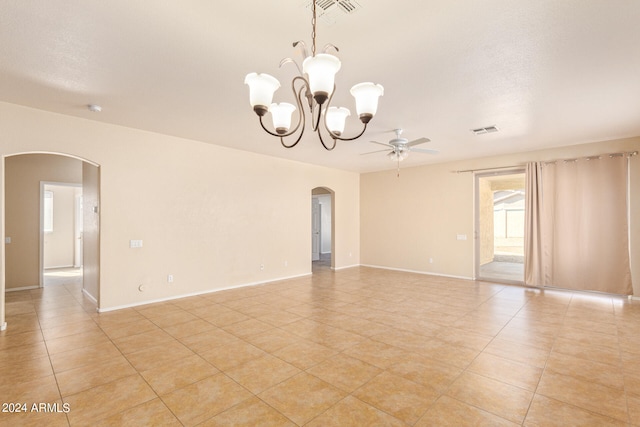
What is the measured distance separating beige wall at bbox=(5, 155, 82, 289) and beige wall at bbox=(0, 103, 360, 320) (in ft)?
10.3

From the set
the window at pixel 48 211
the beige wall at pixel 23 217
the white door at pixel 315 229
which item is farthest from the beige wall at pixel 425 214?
the window at pixel 48 211

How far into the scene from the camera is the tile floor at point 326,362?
82.9 inches

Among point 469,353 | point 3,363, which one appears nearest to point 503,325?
point 469,353

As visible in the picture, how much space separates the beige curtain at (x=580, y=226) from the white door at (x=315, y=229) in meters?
6.26

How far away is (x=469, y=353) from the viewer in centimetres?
304

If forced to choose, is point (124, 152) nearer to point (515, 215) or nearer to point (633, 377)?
point (633, 377)

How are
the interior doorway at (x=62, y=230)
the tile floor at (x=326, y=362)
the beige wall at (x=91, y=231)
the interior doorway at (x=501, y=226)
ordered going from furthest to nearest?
the interior doorway at (x=62, y=230)
the interior doorway at (x=501, y=226)
the beige wall at (x=91, y=231)
the tile floor at (x=326, y=362)

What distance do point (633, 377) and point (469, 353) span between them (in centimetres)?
129

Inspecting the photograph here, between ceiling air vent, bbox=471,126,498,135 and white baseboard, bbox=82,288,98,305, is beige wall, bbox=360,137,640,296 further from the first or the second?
white baseboard, bbox=82,288,98,305

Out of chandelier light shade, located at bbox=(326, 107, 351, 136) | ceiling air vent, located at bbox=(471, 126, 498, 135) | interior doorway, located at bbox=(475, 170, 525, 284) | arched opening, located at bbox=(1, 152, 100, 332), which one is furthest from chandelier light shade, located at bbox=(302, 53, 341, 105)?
interior doorway, located at bbox=(475, 170, 525, 284)

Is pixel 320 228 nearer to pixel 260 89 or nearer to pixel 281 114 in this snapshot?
pixel 281 114

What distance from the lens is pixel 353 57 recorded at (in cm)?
256

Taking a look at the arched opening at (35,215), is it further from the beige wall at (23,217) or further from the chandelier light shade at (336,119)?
the chandelier light shade at (336,119)

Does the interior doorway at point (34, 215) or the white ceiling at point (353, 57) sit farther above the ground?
the white ceiling at point (353, 57)
